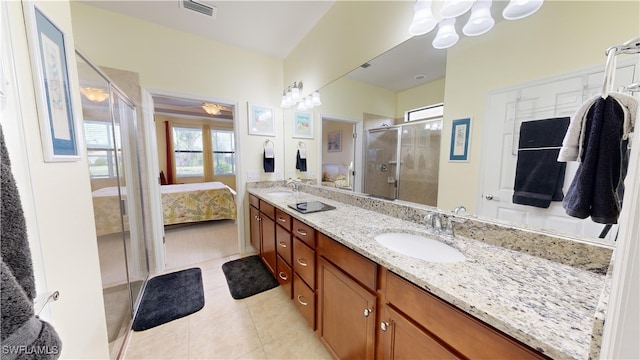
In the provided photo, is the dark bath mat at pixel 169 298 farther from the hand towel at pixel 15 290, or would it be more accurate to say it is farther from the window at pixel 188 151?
the window at pixel 188 151

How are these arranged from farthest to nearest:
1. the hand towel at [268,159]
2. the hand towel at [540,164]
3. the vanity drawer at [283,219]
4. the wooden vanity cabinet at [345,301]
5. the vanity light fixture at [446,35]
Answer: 1. the hand towel at [268,159]
2. the vanity drawer at [283,219]
3. the vanity light fixture at [446,35]
4. the wooden vanity cabinet at [345,301]
5. the hand towel at [540,164]

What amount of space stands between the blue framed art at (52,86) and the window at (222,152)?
17.9ft

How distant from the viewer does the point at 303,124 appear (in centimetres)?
270

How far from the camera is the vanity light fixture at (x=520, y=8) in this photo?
34.7 inches

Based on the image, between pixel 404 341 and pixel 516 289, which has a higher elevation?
pixel 516 289

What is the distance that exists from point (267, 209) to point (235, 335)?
103 centimetres

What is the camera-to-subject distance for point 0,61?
54cm

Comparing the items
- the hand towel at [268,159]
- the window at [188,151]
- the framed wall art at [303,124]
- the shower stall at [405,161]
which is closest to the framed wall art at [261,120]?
the hand towel at [268,159]

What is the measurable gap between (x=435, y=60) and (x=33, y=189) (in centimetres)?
185

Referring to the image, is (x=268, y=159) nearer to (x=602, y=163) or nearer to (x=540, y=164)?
(x=540, y=164)

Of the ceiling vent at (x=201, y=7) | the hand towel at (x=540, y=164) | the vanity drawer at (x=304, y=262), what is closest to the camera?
the hand towel at (x=540, y=164)

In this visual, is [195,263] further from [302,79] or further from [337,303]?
[302,79]

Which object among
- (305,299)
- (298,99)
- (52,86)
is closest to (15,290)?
(52,86)

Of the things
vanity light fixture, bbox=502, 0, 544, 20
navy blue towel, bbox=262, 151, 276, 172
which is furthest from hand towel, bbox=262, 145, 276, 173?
vanity light fixture, bbox=502, 0, 544, 20
